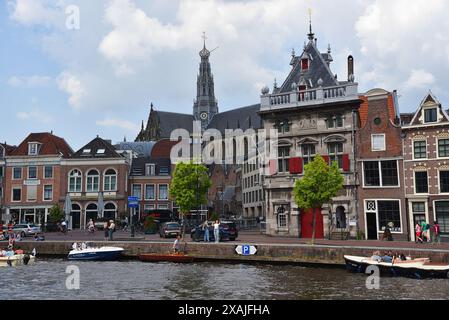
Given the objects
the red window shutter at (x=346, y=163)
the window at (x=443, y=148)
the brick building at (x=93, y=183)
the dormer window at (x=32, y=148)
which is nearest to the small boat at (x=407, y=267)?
the window at (x=443, y=148)

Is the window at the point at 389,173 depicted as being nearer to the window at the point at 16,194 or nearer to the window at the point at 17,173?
the window at the point at 16,194

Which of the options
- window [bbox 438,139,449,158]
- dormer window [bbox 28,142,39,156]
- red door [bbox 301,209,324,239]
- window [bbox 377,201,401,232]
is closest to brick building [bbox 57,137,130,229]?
dormer window [bbox 28,142,39,156]

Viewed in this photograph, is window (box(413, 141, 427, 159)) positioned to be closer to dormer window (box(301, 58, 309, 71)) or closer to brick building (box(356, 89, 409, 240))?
brick building (box(356, 89, 409, 240))

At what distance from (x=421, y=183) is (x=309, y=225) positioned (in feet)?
31.0

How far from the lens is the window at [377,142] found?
38812 mm

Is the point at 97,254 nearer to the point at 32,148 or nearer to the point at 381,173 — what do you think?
the point at 381,173

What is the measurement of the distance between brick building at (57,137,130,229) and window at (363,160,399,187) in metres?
33.1

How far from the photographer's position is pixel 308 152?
41.3 metres

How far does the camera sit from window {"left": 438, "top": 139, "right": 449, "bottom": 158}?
3625 centimetres

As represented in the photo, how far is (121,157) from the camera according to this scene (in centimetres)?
6216

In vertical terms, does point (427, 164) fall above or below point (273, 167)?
below

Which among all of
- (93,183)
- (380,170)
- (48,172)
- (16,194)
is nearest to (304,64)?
(380,170)

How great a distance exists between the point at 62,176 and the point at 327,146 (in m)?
36.7
